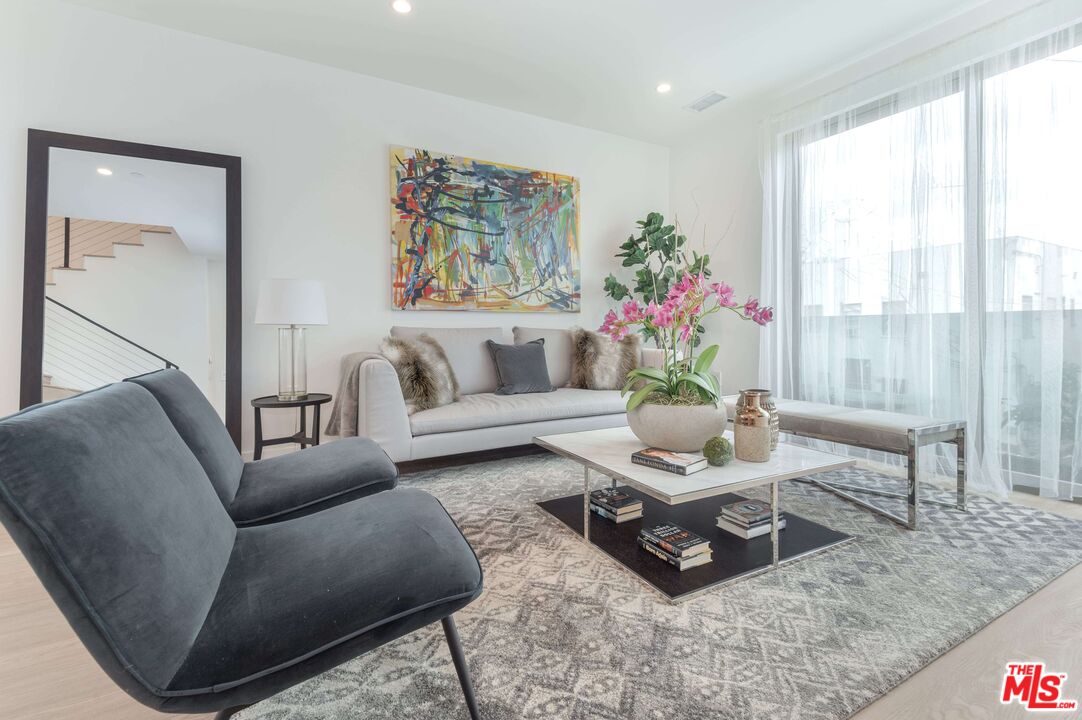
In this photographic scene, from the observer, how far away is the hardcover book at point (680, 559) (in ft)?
5.41

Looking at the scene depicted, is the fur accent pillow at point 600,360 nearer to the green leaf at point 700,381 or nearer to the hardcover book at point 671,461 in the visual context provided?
the green leaf at point 700,381

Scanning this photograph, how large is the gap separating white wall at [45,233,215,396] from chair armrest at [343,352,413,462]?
3.85 ft

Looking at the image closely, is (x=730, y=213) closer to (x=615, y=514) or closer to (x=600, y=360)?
(x=600, y=360)

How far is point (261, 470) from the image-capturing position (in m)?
1.66

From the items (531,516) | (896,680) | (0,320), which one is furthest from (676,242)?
(0,320)

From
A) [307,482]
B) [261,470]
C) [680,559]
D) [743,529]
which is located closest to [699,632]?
[680,559]

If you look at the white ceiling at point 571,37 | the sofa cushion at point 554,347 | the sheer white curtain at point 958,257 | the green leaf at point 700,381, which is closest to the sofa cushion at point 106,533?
the green leaf at point 700,381

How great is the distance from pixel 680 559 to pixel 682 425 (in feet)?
1.52

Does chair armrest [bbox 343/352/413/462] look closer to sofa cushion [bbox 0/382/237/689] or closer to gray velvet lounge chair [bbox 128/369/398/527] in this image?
gray velvet lounge chair [bbox 128/369/398/527]

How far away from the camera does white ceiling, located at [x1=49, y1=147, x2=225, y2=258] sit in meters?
2.69

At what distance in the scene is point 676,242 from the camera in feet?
14.2

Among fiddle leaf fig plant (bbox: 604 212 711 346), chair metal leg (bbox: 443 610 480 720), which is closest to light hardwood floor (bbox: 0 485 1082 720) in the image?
chair metal leg (bbox: 443 610 480 720)

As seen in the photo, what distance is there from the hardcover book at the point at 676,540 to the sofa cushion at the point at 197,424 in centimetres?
135

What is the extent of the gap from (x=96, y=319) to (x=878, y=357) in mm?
4674
